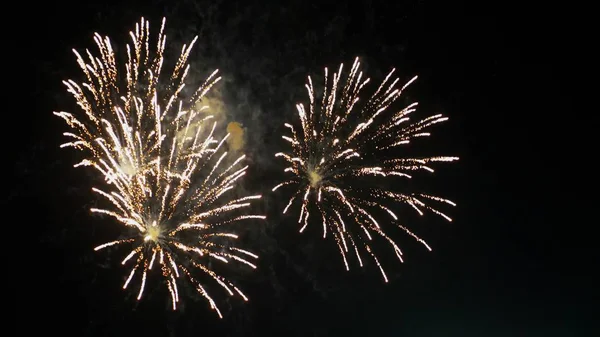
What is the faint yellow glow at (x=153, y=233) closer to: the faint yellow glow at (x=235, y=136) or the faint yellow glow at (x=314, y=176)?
the faint yellow glow at (x=235, y=136)

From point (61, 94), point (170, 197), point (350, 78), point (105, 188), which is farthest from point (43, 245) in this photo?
point (350, 78)

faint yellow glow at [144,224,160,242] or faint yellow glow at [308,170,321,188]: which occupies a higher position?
faint yellow glow at [308,170,321,188]

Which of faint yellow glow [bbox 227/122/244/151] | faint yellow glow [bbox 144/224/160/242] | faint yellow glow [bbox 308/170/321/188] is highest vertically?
faint yellow glow [bbox 227/122/244/151]

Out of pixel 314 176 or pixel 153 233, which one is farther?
pixel 314 176

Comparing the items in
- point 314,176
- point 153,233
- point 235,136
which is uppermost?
point 235,136

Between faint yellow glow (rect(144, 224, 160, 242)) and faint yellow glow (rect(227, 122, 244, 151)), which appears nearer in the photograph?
faint yellow glow (rect(144, 224, 160, 242))

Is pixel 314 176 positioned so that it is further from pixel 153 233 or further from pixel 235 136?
pixel 153 233

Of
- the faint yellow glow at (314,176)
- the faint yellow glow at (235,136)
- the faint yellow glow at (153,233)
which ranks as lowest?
the faint yellow glow at (153,233)

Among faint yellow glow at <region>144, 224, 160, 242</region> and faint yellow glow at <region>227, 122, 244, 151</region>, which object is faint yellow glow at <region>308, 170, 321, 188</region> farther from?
faint yellow glow at <region>144, 224, 160, 242</region>

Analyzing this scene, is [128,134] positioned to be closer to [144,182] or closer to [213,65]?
[144,182]

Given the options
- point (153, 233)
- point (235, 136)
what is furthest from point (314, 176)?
point (153, 233)

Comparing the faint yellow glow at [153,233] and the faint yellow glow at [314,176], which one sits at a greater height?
the faint yellow glow at [314,176]
